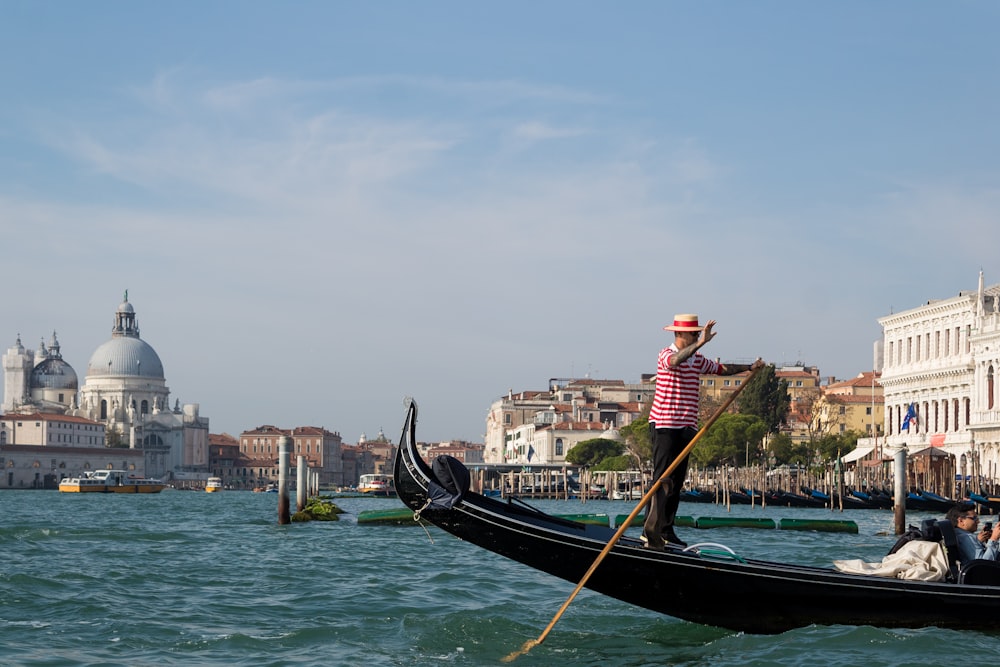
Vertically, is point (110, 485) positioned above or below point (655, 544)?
below

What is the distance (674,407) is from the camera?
22.1ft

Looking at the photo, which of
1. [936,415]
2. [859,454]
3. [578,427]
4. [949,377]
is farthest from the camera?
[578,427]

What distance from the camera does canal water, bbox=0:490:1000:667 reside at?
689 cm

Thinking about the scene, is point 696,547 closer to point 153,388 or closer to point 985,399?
point 985,399

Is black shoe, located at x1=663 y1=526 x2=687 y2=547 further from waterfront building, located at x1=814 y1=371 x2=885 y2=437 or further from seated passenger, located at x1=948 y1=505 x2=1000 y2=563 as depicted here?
waterfront building, located at x1=814 y1=371 x2=885 y2=437

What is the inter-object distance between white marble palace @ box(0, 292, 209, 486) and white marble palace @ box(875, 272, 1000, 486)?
65.1 metres

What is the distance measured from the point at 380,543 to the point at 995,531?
9.53 metres

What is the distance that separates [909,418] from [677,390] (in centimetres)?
3646

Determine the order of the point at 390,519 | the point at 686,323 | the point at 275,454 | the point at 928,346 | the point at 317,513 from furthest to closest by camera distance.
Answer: the point at 275,454, the point at 928,346, the point at 317,513, the point at 390,519, the point at 686,323

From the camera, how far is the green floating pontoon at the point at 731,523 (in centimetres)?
1953

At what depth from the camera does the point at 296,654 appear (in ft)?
23.5


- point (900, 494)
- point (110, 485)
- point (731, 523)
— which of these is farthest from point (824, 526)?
point (110, 485)

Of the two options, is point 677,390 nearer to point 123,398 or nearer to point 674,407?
point 674,407

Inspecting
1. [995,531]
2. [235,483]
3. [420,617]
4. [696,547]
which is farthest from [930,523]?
[235,483]
